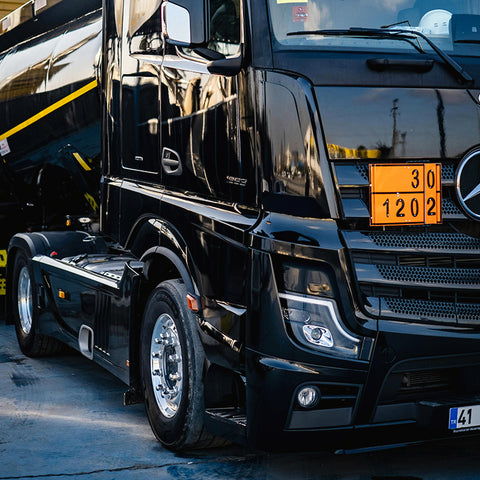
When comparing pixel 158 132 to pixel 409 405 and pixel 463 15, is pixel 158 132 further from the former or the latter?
A: pixel 409 405

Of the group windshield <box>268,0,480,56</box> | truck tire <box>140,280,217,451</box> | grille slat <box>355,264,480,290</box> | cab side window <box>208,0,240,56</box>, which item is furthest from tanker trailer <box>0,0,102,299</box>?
grille slat <box>355,264,480,290</box>

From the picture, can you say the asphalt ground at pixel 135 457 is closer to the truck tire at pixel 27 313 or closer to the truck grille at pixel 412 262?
the truck grille at pixel 412 262

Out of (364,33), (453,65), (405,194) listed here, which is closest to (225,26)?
(364,33)

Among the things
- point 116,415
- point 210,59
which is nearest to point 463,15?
point 210,59

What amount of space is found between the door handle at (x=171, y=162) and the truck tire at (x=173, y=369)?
589 millimetres

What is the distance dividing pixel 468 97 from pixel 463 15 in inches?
22.1

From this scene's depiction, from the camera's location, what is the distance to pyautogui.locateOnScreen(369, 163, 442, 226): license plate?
173 inches

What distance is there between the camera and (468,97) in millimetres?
4602

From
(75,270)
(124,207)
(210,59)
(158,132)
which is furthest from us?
(75,270)

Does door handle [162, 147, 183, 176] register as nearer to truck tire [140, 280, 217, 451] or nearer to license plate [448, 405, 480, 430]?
truck tire [140, 280, 217, 451]

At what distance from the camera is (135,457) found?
5.29 metres

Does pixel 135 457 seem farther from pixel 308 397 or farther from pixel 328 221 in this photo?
pixel 328 221

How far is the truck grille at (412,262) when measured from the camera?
435cm

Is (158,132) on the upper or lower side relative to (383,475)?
upper
